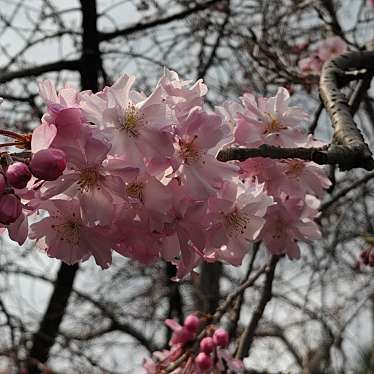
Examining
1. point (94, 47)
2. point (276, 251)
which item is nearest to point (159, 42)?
point (94, 47)

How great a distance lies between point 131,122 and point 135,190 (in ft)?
0.44

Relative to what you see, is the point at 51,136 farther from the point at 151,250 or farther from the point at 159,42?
the point at 159,42

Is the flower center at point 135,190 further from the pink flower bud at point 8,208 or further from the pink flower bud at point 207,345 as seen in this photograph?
the pink flower bud at point 207,345

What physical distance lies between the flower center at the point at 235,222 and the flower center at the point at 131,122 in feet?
1.07

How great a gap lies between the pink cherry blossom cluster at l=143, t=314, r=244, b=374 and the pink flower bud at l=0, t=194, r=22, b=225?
1.21m

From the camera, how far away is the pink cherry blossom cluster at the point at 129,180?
124 cm

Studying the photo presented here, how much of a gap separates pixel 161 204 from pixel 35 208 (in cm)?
26

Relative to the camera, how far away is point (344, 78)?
7.16ft

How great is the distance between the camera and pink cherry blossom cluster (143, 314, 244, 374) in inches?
88.8

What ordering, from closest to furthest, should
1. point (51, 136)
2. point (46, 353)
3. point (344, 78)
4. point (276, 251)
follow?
point (51, 136), point (276, 251), point (344, 78), point (46, 353)

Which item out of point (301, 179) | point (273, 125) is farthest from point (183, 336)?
point (273, 125)

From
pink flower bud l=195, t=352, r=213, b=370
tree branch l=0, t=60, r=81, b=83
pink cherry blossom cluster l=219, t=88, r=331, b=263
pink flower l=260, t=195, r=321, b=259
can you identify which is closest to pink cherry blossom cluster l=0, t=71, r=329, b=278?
pink cherry blossom cluster l=219, t=88, r=331, b=263

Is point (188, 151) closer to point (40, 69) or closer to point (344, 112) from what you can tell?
point (344, 112)

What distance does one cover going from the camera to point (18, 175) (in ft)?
3.77
